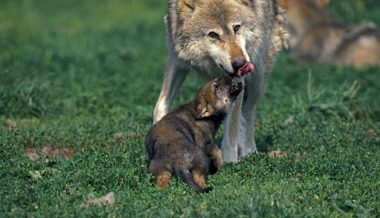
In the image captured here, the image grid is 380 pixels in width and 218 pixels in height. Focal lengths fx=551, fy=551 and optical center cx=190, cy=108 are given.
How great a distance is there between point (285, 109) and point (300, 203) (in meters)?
3.95

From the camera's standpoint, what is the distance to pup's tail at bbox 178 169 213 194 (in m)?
4.88

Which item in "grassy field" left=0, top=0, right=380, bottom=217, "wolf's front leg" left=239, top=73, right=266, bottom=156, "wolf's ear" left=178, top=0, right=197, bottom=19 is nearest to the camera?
"grassy field" left=0, top=0, right=380, bottom=217

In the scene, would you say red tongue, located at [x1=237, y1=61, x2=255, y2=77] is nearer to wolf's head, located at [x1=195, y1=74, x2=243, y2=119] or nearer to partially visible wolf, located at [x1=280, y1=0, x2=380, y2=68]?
wolf's head, located at [x1=195, y1=74, x2=243, y2=119]

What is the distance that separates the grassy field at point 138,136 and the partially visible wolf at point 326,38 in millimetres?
759

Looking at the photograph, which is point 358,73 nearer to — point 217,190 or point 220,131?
point 220,131

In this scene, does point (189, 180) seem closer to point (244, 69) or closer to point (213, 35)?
point (244, 69)

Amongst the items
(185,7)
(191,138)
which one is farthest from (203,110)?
(185,7)

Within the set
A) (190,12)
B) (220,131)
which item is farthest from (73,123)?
(190,12)

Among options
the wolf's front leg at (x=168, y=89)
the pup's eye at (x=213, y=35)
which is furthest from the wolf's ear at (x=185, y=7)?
the wolf's front leg at (x=168, y=89)

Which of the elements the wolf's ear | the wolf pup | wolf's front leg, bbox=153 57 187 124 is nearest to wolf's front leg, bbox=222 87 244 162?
the wolf pup

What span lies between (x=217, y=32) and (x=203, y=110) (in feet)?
2.93

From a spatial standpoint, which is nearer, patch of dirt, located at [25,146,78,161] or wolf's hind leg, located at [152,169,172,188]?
wolf's hind leg, located at [152,169,172,188]

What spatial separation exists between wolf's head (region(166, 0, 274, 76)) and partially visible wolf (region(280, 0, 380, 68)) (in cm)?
644

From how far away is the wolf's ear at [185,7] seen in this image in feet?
20.0
